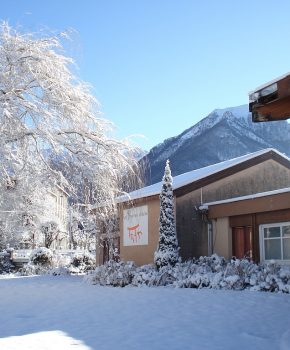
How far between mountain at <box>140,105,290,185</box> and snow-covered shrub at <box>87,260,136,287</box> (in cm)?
5385

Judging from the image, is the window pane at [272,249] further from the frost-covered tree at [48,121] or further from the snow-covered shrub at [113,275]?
the frost-covered tree at [48,121]

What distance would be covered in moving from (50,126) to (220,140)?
287ft

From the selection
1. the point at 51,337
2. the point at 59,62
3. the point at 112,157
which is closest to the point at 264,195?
the point at 112,157

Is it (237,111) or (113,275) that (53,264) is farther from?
(237,111)

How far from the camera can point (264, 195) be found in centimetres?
1700

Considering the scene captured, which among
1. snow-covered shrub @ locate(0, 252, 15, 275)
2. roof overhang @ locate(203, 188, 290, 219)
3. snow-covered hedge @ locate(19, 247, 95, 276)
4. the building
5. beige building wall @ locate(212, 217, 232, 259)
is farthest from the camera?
snow-covered shrub @ locate(0, 252, 15, 275)

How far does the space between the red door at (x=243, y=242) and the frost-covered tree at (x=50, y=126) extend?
929 cm

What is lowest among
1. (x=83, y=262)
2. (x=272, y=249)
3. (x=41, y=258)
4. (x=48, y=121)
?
(x=83, y=262)

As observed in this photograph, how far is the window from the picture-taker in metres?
16.9

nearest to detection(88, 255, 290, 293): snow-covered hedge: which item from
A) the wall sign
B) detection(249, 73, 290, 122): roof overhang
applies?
the wall sign

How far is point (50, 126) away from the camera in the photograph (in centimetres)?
979

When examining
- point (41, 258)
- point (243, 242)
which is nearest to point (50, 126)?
point (243, 242)

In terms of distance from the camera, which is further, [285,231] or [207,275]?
[285,231]

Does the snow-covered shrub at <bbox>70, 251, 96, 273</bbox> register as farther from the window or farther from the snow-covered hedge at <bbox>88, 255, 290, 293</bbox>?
the window
